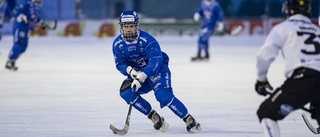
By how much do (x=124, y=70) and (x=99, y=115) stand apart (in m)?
1.59

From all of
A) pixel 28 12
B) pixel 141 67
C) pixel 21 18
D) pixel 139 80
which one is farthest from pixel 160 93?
pixel 28 12

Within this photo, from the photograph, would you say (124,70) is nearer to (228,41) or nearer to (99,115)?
(99,115)

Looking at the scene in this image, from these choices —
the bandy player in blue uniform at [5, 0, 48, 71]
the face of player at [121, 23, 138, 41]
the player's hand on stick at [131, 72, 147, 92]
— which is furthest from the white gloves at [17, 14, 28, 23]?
the player's hand on stick at [131, 72, 147, 92]

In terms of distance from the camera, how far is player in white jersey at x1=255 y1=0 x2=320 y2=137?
539 cm

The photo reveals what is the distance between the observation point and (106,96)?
1062 cm

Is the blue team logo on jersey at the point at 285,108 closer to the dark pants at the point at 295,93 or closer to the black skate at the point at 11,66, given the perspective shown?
the dark pants at the point at 295,93

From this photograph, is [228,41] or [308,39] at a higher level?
[308,39]

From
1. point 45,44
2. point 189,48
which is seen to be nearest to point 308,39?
point 189,48

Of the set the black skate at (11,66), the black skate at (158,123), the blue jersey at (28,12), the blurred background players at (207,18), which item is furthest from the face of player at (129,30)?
the blurred background players at (207,18)

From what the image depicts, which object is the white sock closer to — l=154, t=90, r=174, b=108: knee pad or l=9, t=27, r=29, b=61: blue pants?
l=154, t=90, r=174, b=108: knee pad

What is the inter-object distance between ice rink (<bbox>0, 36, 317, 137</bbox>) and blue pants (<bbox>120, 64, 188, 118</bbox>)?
233 mm

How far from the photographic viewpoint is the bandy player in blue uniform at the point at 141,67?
7.16 m

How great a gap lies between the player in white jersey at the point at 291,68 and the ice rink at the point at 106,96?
185 centimetres

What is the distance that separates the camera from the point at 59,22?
25.4 m
